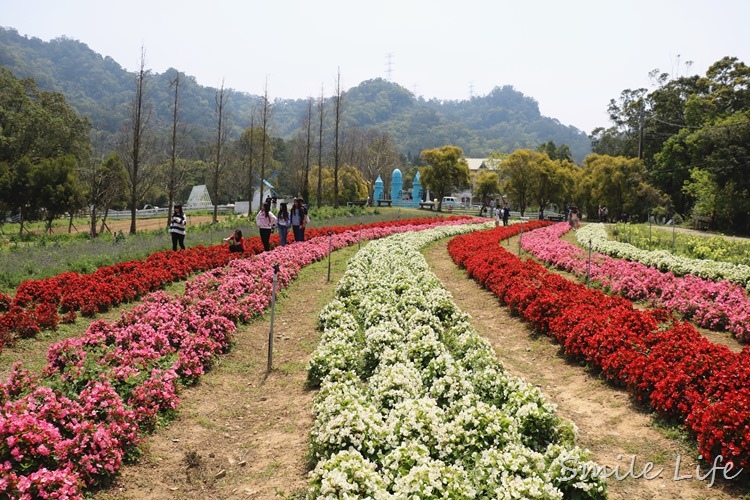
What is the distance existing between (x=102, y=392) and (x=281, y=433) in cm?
185

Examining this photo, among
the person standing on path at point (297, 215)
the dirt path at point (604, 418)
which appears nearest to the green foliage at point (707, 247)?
the dirt path at point (604, 418)

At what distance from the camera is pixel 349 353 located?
23.6 feet

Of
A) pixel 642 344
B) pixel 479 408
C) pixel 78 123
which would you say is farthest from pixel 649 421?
pixel 78 123

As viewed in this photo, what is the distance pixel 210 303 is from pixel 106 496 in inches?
195

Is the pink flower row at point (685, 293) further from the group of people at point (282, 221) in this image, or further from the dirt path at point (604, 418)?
the group of people at point (282, 221)

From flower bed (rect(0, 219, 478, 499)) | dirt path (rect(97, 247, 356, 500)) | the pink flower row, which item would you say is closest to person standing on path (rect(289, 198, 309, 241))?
flower bed (rect(0, 219, 478, 499))

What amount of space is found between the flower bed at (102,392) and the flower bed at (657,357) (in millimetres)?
5257

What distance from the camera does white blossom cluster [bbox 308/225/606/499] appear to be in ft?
12.9

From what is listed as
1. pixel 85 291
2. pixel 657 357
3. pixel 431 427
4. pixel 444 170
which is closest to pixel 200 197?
pixel 444 170

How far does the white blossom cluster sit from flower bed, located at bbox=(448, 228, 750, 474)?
4.43 ft

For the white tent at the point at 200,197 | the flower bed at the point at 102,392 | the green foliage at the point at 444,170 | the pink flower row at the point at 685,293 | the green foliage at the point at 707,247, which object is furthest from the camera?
the white tent at the point at 200,197

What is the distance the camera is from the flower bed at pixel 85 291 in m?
8.43

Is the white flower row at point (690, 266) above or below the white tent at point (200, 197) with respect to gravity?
below

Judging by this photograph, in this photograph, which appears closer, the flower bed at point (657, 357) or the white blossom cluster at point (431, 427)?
the white blossom cluster at point (431, 427)
